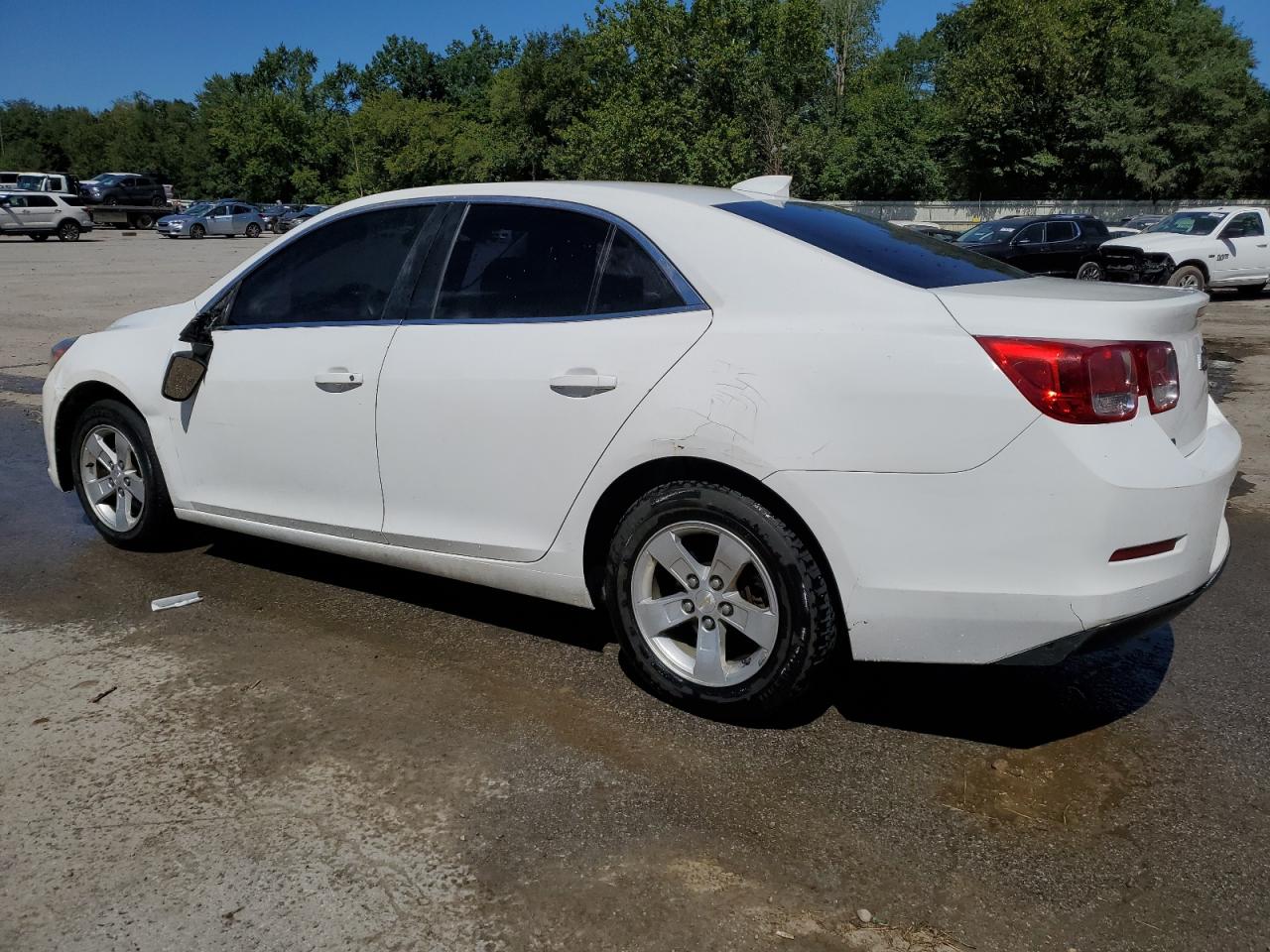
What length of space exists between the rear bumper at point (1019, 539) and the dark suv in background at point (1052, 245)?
60.2ft

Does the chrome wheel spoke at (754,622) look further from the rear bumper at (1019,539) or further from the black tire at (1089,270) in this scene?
the black tire at (1089,270)

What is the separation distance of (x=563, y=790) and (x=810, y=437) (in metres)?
1.19

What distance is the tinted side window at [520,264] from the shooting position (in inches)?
141

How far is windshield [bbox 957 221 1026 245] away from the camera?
2066cm

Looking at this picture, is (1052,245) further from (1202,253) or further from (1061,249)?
(1202,253)

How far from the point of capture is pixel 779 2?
68625 millimetres

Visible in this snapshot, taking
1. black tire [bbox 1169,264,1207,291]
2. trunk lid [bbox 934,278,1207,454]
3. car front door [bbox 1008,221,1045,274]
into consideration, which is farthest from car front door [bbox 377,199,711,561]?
car front door [bbox 1008,221,1045,274]

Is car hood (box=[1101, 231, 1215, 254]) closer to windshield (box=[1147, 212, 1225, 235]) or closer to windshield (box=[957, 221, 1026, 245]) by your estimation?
windshield (box=[1147, 212, 1225, 235])

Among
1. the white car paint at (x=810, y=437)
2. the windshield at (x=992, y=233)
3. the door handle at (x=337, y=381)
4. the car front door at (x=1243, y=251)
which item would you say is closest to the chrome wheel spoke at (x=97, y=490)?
the white car paint at (x=810, y=437)

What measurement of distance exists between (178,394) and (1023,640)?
3.46 meters

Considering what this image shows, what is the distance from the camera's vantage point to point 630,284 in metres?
3.46

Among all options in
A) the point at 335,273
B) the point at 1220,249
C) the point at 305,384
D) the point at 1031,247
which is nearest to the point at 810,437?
the point at 305,384

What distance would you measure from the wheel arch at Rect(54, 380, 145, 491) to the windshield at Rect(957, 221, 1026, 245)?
18383 mm

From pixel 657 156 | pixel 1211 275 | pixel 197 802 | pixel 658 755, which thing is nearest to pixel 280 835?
pixel 197 802
